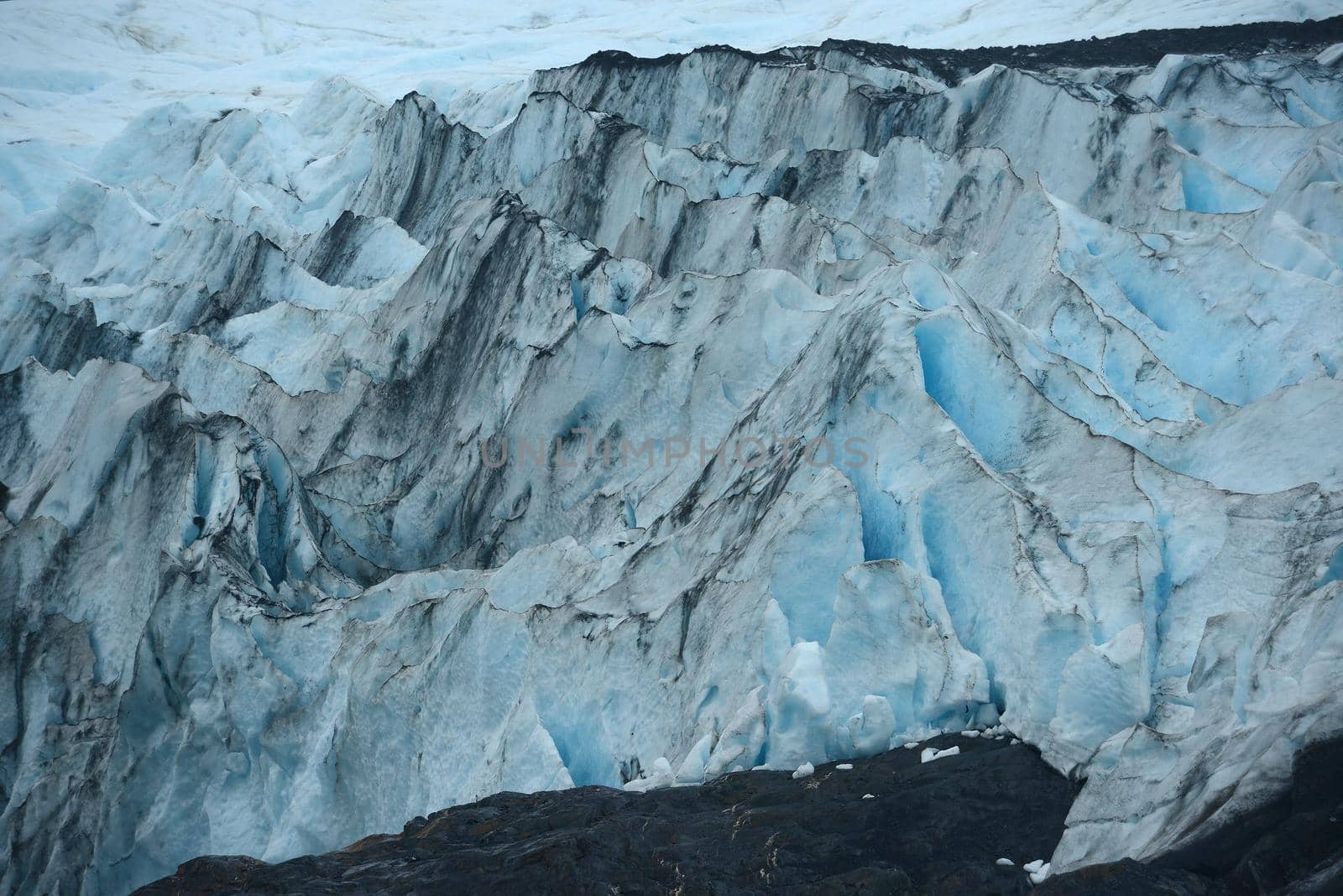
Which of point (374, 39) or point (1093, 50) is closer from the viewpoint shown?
point (1093, 50)

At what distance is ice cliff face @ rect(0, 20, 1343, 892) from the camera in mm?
6953

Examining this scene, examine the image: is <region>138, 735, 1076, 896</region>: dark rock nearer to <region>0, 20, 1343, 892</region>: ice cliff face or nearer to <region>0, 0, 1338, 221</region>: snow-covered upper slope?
<region>0, 20, 1343, 892</region>: ice cliff face

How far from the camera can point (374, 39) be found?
118 feet

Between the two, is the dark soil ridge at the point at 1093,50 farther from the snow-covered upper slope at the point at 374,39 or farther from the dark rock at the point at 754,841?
the dark rock at the point at 754,841

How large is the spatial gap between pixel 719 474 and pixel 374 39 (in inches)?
1207

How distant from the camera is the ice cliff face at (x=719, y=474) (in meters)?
6.95

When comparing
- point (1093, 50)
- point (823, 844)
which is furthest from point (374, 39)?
point (823, 844)

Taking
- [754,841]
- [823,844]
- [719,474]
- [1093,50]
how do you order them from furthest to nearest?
[1093,50] < [719,474] < [754,841] < [823,844]

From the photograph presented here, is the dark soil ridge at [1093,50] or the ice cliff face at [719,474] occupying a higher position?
the dark soil ridge at [1093,50]

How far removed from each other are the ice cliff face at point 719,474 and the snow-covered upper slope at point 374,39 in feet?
17.2

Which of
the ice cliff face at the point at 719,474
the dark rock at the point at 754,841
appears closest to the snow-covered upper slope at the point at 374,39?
the ice cliff face at the point at 719,474

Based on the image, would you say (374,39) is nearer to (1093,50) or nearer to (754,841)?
(1093,50)

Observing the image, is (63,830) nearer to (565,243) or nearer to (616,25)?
(565,243)

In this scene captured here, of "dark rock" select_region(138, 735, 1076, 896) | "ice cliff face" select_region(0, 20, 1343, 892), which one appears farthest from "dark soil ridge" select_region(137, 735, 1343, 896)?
"ice cliff face" select_region(0, 20, 1343, 892)
